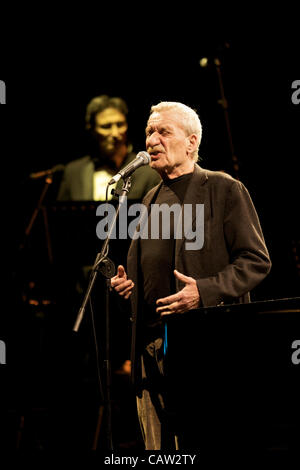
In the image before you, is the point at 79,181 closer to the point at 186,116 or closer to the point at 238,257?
the point at 186,116

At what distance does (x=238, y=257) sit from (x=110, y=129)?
2.38 metres

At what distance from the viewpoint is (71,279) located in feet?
14.3

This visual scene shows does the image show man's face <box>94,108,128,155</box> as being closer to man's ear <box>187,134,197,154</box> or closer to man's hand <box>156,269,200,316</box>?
man's ear <box>187,134,197,154</box>

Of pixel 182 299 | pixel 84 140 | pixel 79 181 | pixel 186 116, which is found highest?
pixel 84 140

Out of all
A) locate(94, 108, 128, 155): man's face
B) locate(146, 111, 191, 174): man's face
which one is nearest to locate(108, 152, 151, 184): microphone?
locate(146, 111, 191, 174): man's face

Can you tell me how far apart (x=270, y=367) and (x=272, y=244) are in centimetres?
235

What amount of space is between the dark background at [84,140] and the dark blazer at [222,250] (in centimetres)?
141

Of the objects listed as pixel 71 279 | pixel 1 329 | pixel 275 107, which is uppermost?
pixel 275 107

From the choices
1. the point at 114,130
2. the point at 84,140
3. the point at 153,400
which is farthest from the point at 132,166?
the point at 84,140

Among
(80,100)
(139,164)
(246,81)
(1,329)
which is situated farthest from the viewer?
A: (80,100)

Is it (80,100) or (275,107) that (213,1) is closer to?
(275,107)

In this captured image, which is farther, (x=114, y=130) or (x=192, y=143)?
(x=114, y=130)

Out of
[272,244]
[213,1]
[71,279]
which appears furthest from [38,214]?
[213,1]

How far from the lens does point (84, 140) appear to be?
595 cm
